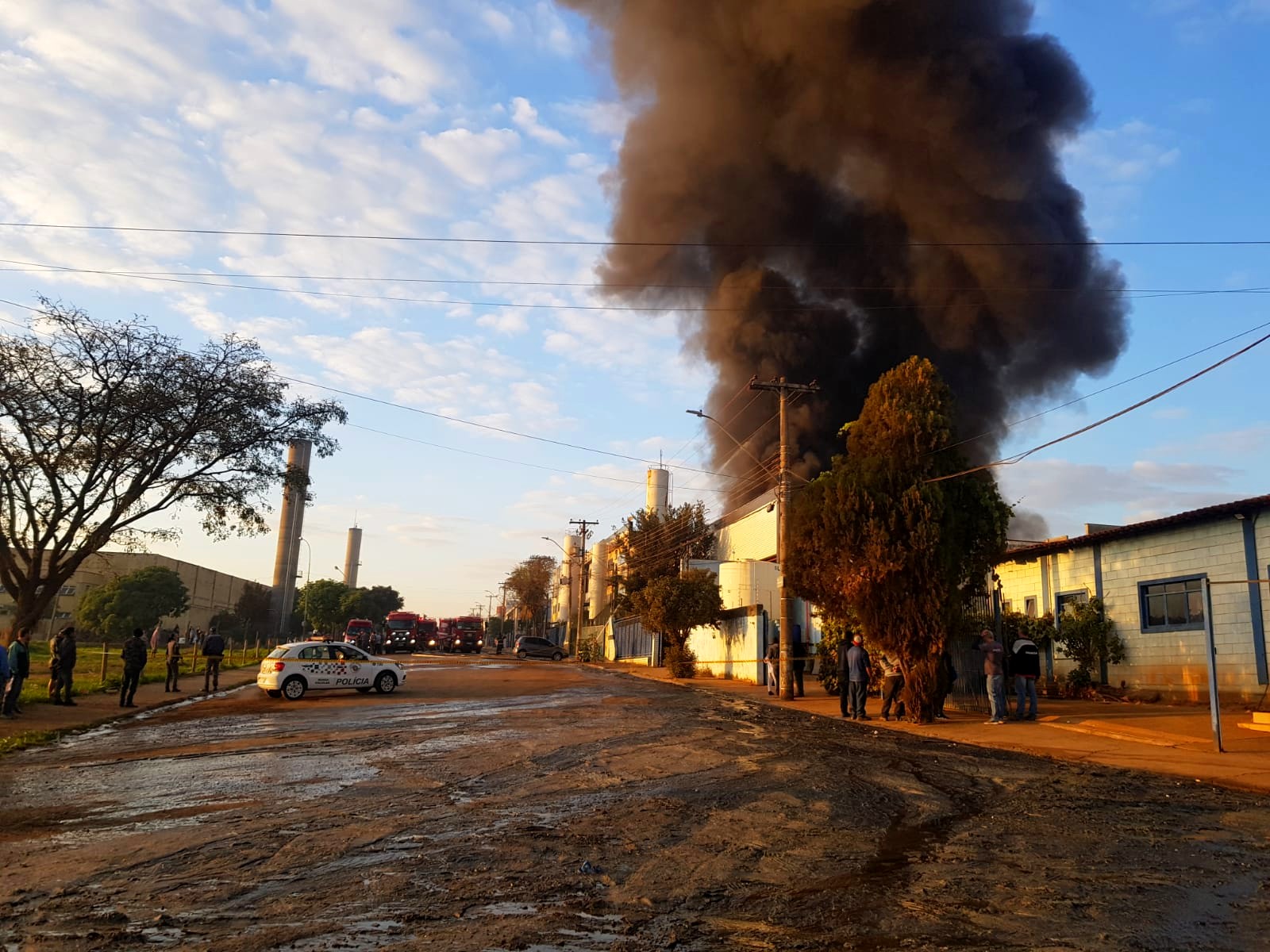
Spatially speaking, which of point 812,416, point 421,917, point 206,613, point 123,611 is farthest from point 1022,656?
point 206,613

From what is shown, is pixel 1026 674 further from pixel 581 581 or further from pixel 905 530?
pixel 581 581

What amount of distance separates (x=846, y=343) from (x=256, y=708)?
29.6m

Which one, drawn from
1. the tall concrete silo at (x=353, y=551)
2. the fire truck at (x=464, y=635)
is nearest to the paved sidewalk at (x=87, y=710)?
the fire truck at (x=464, y=635)

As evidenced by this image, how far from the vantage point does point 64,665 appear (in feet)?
57.1

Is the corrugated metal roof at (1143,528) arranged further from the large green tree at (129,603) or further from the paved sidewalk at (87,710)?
the large green tree at (129,603)

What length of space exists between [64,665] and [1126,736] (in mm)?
18886

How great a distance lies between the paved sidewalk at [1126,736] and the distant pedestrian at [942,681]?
10.3 inches

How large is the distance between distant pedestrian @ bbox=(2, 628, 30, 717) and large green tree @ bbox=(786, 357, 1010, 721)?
14.0 meters

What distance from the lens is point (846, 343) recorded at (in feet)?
131

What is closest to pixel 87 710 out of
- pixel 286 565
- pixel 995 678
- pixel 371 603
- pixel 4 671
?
pixel 4 671

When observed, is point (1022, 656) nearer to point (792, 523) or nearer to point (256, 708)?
point (792, 523)

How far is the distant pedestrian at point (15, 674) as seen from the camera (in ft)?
49.8

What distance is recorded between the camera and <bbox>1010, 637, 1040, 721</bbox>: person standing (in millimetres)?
15547

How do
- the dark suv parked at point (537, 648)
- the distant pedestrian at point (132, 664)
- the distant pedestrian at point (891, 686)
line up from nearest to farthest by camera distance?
the distant pedestrian at point (891, 686), the distant pedestrian at point (132, 664), the dark suv parked at point (537, 648)
